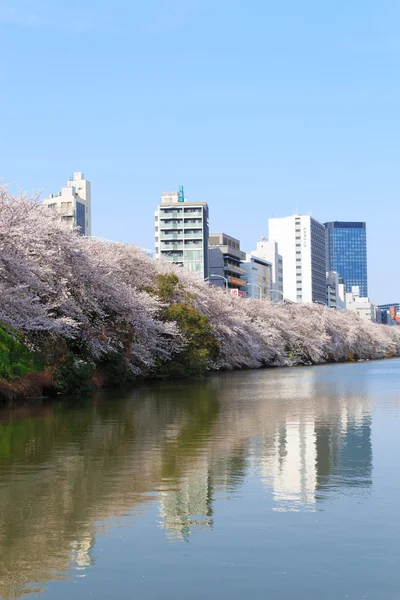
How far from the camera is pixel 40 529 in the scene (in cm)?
1042

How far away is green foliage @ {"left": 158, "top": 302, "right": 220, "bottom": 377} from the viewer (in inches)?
2238

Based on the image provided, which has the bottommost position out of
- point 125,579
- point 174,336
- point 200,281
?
point 125,579

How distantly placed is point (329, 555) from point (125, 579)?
2.21 m

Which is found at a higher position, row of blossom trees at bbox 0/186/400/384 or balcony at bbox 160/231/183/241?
balcony at bbox 160/231/183/241

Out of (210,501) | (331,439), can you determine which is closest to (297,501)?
(210,501)

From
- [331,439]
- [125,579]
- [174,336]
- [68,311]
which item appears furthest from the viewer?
[174,336]

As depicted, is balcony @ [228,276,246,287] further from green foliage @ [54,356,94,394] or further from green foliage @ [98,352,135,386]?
green foliage @ [54,356,94,394]

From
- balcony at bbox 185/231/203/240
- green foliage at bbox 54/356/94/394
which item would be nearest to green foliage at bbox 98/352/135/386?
green foliage at bbox 54/356/94/394

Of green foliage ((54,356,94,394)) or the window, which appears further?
the window

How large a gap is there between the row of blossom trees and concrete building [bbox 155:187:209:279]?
7552cm

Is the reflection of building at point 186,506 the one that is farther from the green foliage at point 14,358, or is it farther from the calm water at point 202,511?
the green foliage at point 14,358

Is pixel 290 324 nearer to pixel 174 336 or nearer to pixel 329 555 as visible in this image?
pixel 174 336

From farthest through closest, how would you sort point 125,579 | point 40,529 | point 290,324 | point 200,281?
point 290,324 → point 200,281 → point 40,529 → point 125,579

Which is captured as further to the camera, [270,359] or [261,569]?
[270,359]
